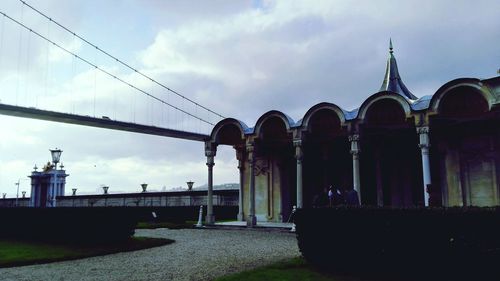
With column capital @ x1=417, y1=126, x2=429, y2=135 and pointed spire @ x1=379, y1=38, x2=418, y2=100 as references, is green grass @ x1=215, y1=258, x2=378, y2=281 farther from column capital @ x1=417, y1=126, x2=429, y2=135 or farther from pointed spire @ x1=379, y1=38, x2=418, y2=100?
pointed spire @ x1=379, y1=38, x2=418, y2=100

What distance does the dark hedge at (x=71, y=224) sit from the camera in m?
14.6

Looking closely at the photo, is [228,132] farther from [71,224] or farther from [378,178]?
[71,224]

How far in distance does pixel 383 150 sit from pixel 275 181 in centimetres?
696

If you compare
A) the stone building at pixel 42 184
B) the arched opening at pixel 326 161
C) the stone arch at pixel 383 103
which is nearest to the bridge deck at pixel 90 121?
the stone building at pixel 42 184

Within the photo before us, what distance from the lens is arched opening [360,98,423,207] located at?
21578 millimetres

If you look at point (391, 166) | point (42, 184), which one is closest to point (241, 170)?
point (391, 166)

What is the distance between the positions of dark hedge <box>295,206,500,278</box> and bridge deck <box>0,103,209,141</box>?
34.1 metres

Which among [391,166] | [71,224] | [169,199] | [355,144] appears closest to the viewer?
[71,224]

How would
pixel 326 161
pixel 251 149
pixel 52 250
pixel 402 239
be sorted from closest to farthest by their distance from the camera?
pixel 402 239
pixel 52 250
pixel 251 149
pixel 326 161

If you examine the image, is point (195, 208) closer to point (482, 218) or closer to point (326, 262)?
point (326, 262)

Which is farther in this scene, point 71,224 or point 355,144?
point 355,144

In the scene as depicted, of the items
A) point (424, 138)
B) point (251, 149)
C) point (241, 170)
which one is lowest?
point (241, 170)

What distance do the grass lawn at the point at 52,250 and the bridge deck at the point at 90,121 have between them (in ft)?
92.4

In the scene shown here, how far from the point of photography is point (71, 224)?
15.1 meters
